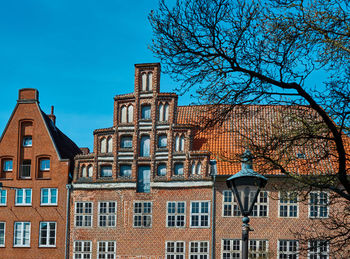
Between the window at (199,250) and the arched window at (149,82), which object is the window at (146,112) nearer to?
the arched window at (149,82)

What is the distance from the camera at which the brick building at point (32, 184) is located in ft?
107

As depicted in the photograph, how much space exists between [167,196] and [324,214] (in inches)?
348

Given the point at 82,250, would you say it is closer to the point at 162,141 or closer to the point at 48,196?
the point at 48,196

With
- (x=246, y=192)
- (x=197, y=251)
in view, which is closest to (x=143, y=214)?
(x=197, y=251)

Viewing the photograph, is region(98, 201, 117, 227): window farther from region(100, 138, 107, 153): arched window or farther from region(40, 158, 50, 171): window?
region(40, 158, 50, 171): window

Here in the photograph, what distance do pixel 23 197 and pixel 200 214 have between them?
10815 millimetres

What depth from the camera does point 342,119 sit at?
36.2 feet

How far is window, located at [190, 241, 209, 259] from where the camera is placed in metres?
30.8

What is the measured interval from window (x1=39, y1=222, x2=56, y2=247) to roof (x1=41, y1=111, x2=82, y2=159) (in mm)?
4223

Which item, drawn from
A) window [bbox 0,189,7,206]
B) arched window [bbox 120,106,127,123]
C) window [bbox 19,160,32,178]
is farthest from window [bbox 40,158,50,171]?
arched window [bbox 120,106,127,123]

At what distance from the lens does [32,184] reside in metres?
33.4

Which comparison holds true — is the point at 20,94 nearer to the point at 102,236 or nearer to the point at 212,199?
the point at 102,236

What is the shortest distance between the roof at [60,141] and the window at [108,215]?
4.40 m

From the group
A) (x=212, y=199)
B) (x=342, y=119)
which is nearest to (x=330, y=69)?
(x=342, y=119)
